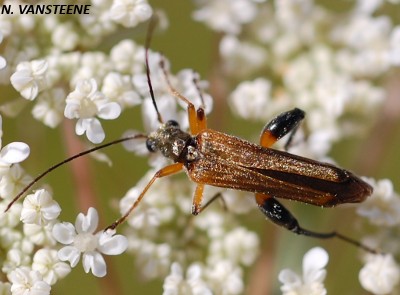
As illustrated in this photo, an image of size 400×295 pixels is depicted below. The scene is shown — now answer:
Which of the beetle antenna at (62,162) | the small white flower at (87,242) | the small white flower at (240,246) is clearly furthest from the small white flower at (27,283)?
the small white flower at (240,246)

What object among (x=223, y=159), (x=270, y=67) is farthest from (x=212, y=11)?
(x=223, y=159)

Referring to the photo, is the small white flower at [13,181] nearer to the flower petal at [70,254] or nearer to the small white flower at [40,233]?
the small white flower at [40,233]

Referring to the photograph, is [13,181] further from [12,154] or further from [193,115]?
[193,115]

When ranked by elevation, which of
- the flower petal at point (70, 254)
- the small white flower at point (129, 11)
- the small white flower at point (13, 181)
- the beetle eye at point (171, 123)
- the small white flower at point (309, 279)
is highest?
the small white flower at point (129, 11)

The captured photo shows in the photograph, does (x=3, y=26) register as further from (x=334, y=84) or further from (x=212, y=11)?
(x=334, y=84)

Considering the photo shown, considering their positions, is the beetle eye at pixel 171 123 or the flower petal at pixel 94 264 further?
the beetle eye at pixel 171 123

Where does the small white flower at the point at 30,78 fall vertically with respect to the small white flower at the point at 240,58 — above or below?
above

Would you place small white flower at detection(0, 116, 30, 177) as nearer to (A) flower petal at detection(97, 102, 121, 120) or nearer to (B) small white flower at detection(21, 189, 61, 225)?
(B) small white flower at detection(21, 189, 61, 225)

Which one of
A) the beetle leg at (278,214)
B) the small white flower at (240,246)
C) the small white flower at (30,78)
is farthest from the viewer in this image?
the small white flower at (240,246)
